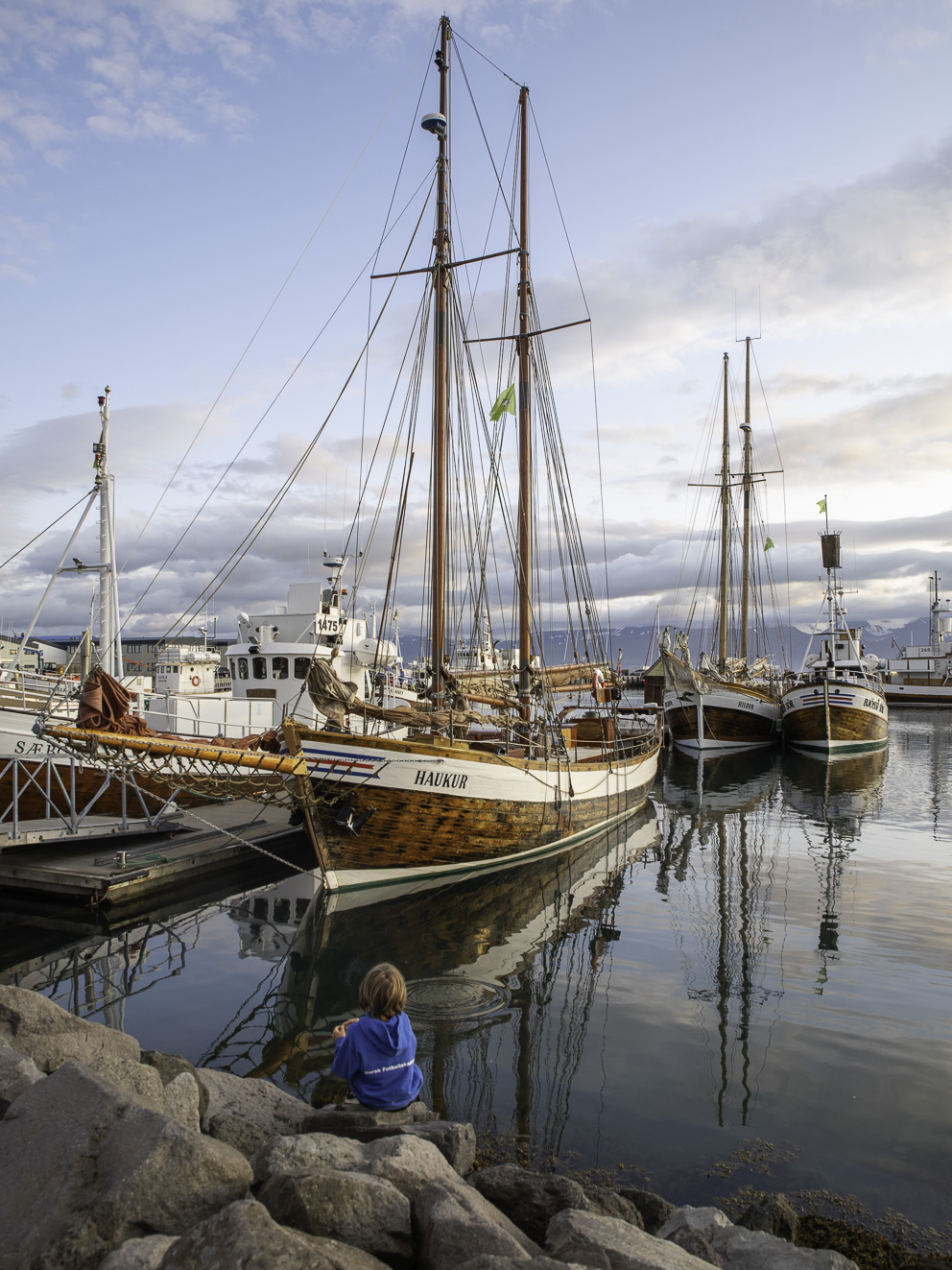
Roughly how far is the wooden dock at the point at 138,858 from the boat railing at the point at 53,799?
0.44 meters

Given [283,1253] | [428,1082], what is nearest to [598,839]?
[428,1082]

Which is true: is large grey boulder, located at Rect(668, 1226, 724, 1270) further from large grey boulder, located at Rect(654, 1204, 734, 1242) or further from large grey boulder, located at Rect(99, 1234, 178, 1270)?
large grey boulder, located at Rect(99, 1234, 178, 1270)

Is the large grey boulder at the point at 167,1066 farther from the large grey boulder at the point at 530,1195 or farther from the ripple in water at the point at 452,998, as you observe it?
the ripple in water at the point at 452,998

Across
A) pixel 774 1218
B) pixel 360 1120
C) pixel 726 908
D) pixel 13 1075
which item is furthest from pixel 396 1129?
pixel 726 908

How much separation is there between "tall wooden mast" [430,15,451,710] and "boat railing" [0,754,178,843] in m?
6.90

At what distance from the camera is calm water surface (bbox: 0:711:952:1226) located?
21.7 ft

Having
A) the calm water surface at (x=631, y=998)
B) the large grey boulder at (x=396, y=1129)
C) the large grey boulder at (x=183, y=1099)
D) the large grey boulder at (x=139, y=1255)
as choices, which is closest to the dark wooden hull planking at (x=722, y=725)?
the calm water surface at (x=631, y=998)

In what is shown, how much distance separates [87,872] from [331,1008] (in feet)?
21.1

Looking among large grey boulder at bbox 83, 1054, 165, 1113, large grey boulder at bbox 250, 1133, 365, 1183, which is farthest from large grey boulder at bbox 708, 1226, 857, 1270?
large grey boulder at bbox 83, 1054, 165, 1113

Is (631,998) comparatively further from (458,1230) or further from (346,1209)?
(346,1209)

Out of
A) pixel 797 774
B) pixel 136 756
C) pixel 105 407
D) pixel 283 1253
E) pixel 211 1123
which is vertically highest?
pixel 105 407

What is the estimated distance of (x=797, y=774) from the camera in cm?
3195

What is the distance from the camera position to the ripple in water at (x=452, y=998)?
29.7 feet

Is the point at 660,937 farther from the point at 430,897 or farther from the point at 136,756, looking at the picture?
the point at 136,756
